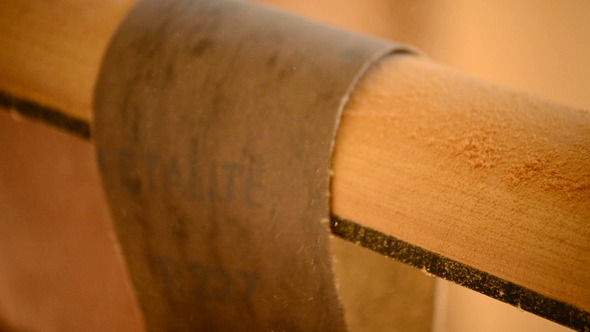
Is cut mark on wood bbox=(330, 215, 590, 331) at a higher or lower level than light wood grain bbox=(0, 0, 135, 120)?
lower

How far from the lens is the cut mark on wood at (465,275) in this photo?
276 mm

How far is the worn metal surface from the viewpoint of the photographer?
1.07ft

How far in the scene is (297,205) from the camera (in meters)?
0.33

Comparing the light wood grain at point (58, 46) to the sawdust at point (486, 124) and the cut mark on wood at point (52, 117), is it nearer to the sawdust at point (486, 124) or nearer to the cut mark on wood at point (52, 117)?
the cut mark on wood at point (52, 117)

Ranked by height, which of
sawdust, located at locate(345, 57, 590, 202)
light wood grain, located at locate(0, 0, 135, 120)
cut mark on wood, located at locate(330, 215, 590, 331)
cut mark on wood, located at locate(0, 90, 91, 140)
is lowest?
Answer: cut mark on wood, located at locate(0, 90, 91, 140)

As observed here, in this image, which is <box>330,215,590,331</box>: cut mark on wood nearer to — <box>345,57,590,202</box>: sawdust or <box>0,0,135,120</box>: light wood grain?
<box>345,57,590,202</box>: sawdust

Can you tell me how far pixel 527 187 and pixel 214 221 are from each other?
0.21m

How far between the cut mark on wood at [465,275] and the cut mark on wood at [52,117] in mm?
243

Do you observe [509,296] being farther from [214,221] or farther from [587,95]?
[587,95]

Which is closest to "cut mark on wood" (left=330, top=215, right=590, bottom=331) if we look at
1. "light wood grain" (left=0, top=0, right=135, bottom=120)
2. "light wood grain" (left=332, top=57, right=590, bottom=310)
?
"light wood grain" (left=332, top=57, right=590, bottom=310)

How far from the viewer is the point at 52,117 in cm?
43

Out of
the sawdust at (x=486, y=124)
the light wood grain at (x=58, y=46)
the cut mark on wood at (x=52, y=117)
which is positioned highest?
the sawdust at (x=486, y=124)

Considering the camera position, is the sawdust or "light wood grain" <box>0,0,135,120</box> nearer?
the sawdust

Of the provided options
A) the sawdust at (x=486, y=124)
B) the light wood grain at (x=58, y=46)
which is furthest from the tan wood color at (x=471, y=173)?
the light wood grain at (x=58, y=46)
